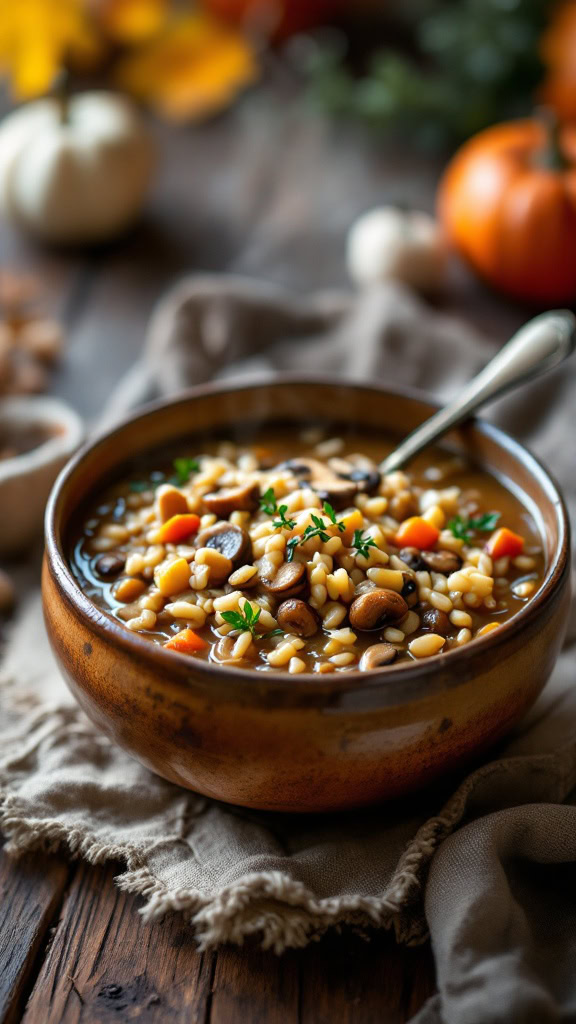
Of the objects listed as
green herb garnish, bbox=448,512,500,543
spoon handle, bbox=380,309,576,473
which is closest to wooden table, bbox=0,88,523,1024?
green herb garnish, bbox=448,512,500,543

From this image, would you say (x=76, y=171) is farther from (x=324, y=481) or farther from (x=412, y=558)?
(x=412, y=558)

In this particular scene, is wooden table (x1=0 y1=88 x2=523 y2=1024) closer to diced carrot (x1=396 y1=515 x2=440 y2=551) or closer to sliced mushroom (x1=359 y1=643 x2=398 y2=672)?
sliced mushroom (x1=359 y1=643 x2=398 y2=672)

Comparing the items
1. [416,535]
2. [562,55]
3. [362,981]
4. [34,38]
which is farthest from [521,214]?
[362,981]

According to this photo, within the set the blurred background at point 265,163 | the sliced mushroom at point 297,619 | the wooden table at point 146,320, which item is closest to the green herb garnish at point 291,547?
the sliced mushroom at point 297,619

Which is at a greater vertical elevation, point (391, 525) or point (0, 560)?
point (391, 525)

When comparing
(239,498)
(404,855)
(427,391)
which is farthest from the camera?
(427,391)

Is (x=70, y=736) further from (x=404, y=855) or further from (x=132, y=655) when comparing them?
(x=404, y=855)

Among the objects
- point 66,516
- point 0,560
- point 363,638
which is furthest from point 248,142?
point 363,638
